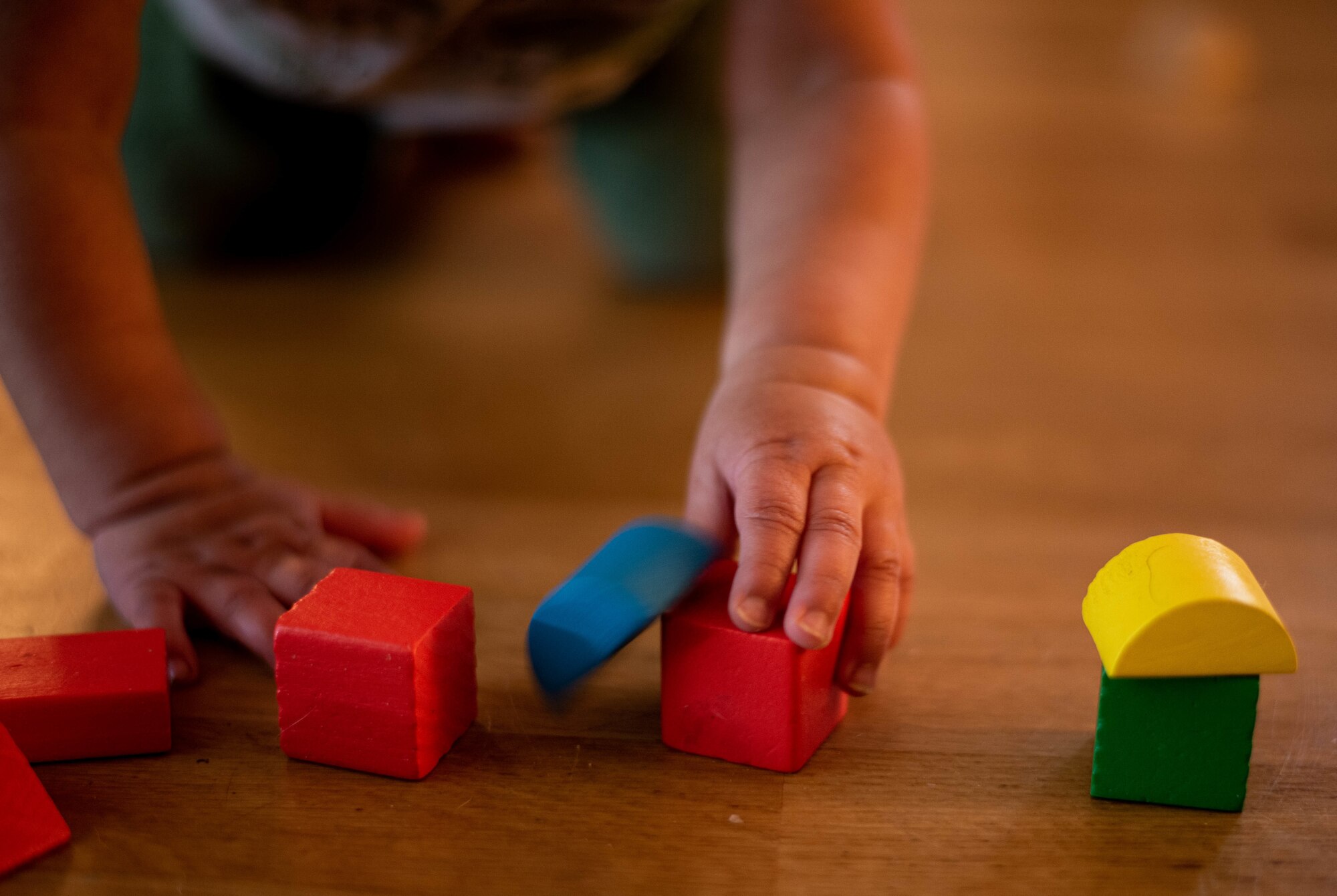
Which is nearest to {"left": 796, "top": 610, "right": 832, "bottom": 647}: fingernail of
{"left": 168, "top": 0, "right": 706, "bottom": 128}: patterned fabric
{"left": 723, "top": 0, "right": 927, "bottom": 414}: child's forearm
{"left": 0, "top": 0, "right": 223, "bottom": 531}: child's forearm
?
{"left": 723, "top": 0, "right": 927, "bottom": 414}: child's forearm

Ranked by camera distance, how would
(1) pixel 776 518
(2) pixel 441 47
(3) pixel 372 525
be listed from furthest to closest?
(2) pixel 441 47 < (3) pixel 372 525 < (1) pixel 776 518

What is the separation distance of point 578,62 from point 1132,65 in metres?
1.67

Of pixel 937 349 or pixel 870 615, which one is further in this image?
pixel 937 349

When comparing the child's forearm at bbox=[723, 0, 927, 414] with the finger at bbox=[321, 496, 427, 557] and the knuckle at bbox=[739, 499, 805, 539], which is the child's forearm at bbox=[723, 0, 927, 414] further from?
the finger at bbox=[321, 496, 427, 557]

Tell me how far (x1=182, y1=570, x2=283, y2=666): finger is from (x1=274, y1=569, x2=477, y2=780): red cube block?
0.11 metres

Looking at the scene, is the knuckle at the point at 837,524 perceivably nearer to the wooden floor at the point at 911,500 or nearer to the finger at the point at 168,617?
the wooden floor at the point at 911,500

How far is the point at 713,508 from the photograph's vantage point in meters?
0.78

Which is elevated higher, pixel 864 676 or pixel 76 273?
pixel 76 273

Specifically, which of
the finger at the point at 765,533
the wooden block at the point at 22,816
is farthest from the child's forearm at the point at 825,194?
the wooden block at the point at 22,816

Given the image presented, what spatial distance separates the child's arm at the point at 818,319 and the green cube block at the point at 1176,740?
0.13m

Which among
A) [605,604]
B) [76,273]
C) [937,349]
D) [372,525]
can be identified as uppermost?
[76,273]

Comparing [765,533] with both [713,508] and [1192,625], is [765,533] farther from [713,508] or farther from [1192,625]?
[1192,625]

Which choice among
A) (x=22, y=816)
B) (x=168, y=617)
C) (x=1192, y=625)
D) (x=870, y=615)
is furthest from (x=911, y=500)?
(x=22, y=816)

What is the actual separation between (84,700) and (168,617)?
0.12 meters
